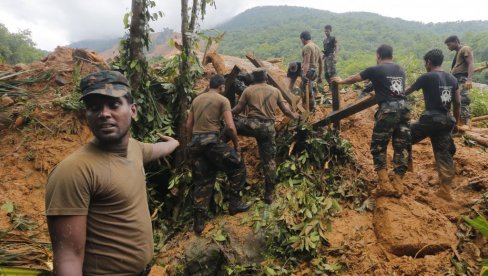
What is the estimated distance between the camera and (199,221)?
16.8 feet

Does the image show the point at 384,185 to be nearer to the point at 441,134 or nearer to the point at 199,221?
the point at 441,134

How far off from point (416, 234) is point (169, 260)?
352cm

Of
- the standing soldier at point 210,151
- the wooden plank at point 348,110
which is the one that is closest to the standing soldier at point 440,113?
the wooden plank at point 348,110

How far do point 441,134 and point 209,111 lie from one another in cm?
350

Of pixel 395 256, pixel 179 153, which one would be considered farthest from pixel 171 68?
pixel 395 256

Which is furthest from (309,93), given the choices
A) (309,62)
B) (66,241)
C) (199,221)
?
(66,241)

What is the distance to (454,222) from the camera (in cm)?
454

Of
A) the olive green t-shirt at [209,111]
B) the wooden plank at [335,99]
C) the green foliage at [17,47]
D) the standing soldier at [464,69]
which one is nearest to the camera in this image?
the olive green t-shirt at [209,111]

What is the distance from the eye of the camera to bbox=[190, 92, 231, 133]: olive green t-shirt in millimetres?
4906

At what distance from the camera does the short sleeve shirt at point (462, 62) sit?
6.83 metres

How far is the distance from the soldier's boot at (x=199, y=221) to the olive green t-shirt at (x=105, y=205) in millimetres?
3061

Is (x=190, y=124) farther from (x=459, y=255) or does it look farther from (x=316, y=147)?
(x=459, y=255)

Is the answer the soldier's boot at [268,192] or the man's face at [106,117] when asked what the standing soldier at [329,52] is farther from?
the man's face at [106,117]

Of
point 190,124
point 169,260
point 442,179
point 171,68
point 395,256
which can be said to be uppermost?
point 171,68
